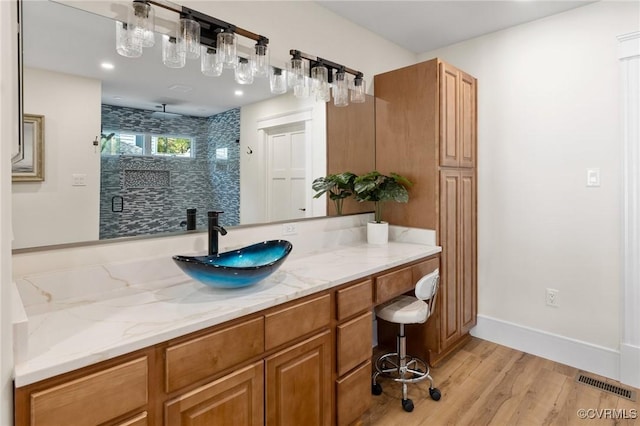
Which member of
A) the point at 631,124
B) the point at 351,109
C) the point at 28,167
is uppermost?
the point at 351,109

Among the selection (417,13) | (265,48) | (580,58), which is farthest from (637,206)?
(265,48)

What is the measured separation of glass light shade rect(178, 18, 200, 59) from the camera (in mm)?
1640

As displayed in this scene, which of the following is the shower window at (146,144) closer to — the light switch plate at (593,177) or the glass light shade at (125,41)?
the glass light shade at (125,41)

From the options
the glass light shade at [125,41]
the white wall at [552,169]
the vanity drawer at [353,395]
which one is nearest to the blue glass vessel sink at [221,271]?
the vanity drawer at [353,395]

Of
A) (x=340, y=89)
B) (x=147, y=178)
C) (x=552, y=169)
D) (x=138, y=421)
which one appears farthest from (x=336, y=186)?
(x=138, y=421)

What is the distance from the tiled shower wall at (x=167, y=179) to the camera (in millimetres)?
1543

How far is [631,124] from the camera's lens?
2.26 meters

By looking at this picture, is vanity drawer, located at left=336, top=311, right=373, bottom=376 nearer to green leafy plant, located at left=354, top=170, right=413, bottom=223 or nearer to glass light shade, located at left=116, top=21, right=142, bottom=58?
green leafy plant, located at left=354, top=170, right=413, bottom=223

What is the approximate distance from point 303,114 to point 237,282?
1.39 m

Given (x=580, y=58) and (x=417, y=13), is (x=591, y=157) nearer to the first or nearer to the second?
(x=580, y=58)

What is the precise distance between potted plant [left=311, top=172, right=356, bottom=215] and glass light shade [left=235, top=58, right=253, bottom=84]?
32.5 inches

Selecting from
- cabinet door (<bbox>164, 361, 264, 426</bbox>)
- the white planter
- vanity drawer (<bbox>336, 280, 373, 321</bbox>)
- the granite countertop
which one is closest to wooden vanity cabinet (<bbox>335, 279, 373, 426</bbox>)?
vanity drawer (<bbox>336, 280, 373, 321</bbox>)

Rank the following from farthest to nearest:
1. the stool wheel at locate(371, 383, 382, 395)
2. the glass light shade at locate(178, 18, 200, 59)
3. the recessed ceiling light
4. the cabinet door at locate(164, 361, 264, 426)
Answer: the stool wheel at locate(371, 383, 382, 395) < the recessed ceiling light < the glass light shade at locate(178, 18, 200, 59) < the cabinet door at locate(164, 361, 264, 426)

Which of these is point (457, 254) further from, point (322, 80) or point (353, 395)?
point (322, 80)
